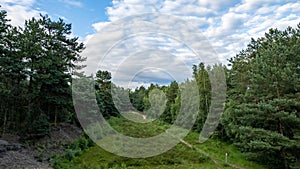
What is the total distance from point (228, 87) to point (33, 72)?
1974cm

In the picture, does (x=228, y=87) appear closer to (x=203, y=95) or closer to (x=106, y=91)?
(x=203, y=95)

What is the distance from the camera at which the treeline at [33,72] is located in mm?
17875

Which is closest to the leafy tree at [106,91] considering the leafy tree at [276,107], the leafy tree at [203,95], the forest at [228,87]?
the forest at [228,87]

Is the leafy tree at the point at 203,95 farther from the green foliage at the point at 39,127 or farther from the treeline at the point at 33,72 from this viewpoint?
the green foliage at the point at 39,127

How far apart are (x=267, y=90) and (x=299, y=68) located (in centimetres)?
232

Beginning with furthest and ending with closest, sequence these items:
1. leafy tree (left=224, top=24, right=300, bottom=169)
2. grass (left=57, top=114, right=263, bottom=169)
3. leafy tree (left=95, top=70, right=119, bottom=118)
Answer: leafy tree (left=95, top=70, right=119, bottom=118)
grass (left=57, top=114, right=263, bottom=169)
leafy tree (left=224, top=24, right=300, bottom=169)

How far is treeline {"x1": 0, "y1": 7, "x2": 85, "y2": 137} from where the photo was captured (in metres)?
17.9

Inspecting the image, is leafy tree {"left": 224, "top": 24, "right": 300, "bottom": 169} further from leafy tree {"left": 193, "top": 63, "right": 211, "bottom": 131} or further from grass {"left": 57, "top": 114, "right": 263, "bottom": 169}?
leafy tree {"left": 193, "top": 63, "right": 211, "bottom": 131}

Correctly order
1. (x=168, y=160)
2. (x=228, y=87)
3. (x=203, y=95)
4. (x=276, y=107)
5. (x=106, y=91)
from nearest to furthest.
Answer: (x=276, y=107), (x=168, y=160), (x=228, y=87), (x=203, y=95), (x=106, y=91)

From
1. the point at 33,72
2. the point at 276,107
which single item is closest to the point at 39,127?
the point at 33,72

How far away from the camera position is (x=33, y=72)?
60.4 feet

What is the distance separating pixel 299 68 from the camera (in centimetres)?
1538

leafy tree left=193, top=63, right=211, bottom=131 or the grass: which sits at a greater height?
leafy tree left=193, top=63, right=211, bottom=131

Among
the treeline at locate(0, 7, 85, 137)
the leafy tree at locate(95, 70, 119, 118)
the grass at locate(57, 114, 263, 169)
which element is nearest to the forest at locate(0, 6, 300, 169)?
the treeline at locate(0, 7, 85, 137)
